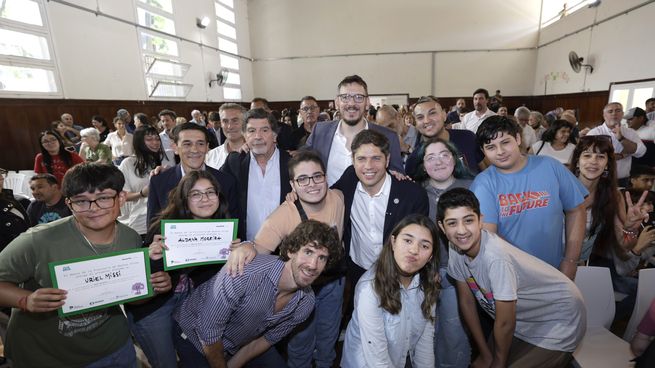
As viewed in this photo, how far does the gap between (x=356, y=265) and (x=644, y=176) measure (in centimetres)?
255

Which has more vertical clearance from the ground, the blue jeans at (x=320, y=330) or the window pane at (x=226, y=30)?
the window pane at (x=226, y=30)

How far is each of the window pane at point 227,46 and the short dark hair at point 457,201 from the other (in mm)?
15807

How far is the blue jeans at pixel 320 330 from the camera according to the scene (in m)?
2.25

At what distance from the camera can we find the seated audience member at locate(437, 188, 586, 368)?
169 cm

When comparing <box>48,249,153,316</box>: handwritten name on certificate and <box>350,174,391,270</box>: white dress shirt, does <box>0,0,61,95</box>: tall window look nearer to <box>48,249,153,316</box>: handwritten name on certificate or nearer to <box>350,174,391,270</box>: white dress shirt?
<box>48,249,153,316</box>: handwritten name on certificate

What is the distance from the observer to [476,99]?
5.90 metres

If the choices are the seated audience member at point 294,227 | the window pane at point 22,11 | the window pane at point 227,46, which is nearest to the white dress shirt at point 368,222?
the seated audience member at point 294,227

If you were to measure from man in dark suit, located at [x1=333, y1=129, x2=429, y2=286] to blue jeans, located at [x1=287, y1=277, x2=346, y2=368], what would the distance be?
0.23 m

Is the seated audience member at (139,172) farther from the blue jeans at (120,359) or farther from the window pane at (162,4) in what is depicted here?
the window pane at (162,4)

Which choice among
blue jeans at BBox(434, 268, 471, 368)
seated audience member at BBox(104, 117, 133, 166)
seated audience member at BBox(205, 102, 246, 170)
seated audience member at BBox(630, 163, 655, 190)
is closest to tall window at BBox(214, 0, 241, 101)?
seated audience member at BBox(104, 117, 133, 166)

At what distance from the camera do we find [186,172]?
7.97ft

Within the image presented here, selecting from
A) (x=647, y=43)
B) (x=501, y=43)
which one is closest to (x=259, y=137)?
(x=647, y=43)

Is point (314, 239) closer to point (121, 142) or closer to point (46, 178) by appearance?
point (46, 178)

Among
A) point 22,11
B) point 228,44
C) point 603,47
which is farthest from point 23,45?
point 603,47
